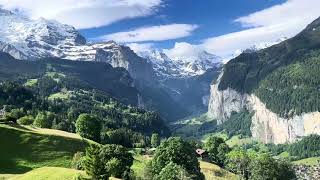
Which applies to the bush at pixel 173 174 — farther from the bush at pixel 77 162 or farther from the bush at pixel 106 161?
the bush at pixel 77 162

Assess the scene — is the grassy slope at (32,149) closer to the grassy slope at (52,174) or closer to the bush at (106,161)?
the bush at (106,161)

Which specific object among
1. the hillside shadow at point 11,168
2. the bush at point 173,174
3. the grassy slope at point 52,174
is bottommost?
the hillside shadow at point 11,168

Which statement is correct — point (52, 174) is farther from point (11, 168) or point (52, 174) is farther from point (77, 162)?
point (11, 168)

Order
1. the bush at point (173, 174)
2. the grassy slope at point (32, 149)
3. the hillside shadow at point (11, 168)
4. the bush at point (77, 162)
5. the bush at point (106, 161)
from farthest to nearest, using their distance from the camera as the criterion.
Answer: the grassy slope at point (32, 149)
the hillside shadow at point (11, 168)
the bush at point (77, 162)
the bush at point (173, 174)
the bush at point (106, 161)

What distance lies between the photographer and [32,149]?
16375 centimetres

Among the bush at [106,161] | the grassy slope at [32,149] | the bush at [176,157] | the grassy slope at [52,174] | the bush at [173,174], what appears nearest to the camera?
the bush at [106,161]

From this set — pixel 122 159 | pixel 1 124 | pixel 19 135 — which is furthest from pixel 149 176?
pixel 1 124

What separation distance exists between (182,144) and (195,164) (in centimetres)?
701

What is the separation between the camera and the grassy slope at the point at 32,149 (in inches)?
5965

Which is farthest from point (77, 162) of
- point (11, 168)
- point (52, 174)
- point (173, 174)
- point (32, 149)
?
point (173, 174)

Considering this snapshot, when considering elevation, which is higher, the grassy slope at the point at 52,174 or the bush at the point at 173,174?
the grassy slope at the point at 52,174

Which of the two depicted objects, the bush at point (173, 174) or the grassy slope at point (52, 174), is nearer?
the grassy slope at point (52, 174)

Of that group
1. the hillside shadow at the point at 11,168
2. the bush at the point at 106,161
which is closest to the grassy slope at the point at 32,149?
the hillside shadow at the point at 11,168

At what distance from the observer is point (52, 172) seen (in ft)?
397
